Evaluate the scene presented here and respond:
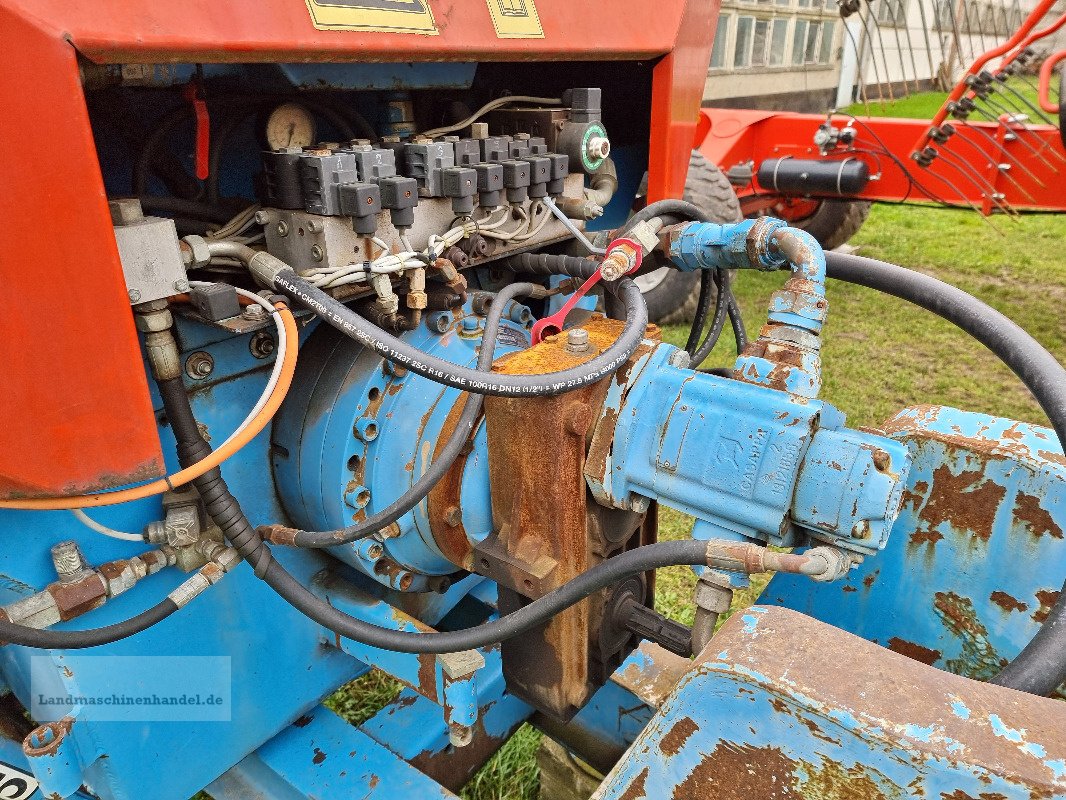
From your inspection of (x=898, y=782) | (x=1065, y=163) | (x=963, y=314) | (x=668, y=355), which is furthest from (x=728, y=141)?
(x=898, y=782)

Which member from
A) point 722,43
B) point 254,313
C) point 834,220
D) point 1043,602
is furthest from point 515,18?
point 722,43

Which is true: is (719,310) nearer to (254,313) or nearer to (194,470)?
(254,313)

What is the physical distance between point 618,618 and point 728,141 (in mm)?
3120

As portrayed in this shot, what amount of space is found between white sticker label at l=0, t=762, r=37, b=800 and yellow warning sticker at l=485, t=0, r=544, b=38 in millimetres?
1357

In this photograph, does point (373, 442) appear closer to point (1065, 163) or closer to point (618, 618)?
point (618, 618)

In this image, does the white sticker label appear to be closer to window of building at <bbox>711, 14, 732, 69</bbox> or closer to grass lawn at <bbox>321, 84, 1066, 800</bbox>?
grass lawn at <bbox>321, 84, 1066, 800</bbox>

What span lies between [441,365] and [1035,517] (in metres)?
0.90

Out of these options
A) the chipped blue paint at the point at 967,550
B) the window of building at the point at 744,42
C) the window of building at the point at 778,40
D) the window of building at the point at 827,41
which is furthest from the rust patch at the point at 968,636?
the window of building at the point at 827,41

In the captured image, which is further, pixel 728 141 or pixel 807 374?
pixel 728 141

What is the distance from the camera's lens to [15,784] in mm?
1282

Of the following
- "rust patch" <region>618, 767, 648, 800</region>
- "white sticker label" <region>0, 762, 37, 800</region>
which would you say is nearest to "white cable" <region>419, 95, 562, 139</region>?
"rust patch" <region>618, 767, 648, 800</region>

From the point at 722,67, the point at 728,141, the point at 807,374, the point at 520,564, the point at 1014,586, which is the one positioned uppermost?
the point at 722,67

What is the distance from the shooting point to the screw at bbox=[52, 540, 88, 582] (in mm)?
992

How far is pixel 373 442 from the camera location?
1221 millimetres
